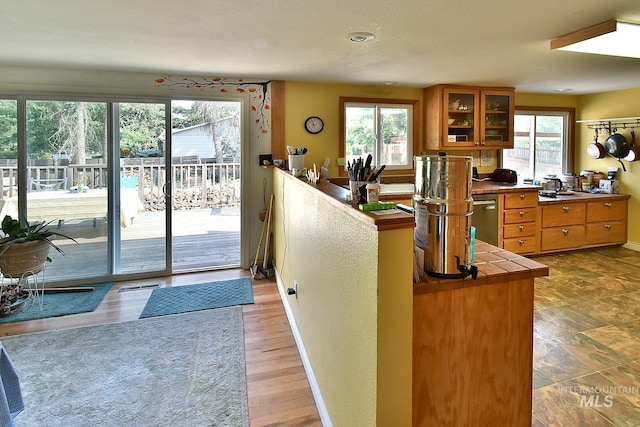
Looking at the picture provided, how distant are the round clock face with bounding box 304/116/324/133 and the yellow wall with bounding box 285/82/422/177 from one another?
42 millimetres

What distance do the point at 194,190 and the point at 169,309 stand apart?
7.98 ft

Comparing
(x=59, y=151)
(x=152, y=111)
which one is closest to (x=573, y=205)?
(x=152, y=111)

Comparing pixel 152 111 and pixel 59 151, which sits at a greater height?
pixel 152 111

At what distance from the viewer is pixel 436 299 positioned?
4.33ft

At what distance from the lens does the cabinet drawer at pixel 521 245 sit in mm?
4512

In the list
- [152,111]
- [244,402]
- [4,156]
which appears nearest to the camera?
[244,402]

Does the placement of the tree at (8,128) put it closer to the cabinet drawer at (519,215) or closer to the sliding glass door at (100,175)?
the sliding glass door at (100,175)

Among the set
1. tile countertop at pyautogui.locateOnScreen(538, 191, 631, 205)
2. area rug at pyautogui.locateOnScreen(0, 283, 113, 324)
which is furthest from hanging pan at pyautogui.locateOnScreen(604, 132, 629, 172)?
area rug at pyautogui.locateOnScreen(0, 283, 113, 324)

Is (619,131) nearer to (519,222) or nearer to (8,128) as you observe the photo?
(519,222)

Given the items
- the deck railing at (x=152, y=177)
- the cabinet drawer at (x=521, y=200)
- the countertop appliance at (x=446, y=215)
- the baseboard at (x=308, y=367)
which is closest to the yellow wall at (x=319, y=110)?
the deck railing at (x=152, y=177)

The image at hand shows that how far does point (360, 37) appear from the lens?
2.59 metres

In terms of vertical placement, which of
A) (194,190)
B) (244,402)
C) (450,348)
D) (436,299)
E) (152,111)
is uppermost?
(152,111)

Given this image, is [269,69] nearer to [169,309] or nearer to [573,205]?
[169,309]

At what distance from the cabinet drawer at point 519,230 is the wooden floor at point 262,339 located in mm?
2882
